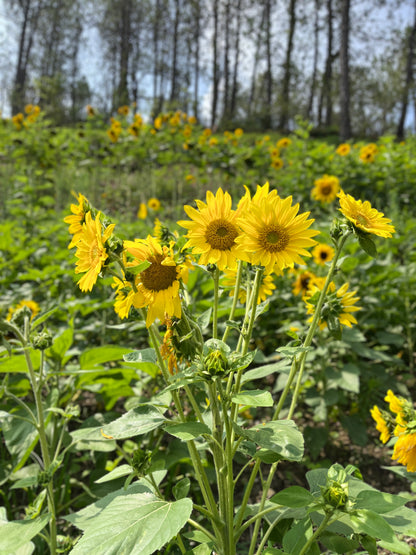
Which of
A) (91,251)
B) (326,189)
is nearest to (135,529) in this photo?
(91,251)

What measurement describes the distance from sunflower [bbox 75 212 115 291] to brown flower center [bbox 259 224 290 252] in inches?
11.8

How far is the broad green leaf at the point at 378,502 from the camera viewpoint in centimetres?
77

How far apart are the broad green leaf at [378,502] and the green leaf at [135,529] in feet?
1.08

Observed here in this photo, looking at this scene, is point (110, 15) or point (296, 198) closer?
point (296, 198)

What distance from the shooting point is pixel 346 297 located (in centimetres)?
105

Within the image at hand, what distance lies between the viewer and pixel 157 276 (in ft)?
2.70

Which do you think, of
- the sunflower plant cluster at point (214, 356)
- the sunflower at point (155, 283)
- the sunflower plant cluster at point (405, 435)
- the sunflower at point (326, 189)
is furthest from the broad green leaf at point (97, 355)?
the sunflower at point (326, 189)

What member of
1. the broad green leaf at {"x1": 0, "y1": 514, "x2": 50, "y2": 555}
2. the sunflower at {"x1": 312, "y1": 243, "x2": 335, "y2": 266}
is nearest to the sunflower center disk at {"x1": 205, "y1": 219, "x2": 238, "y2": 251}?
the broad green leaf at {"x1": 0, "y1": 514, "x2": 50, "y2": 555}

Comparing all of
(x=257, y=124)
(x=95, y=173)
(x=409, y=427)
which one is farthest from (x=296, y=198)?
(x=257, y=124)

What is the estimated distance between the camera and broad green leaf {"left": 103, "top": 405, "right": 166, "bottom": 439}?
0.84 metres

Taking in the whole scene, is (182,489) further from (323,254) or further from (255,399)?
(323,254)

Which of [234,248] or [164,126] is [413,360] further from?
[164,126]

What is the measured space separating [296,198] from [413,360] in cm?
353

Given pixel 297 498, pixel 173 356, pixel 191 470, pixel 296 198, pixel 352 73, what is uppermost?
pixel 352 73
